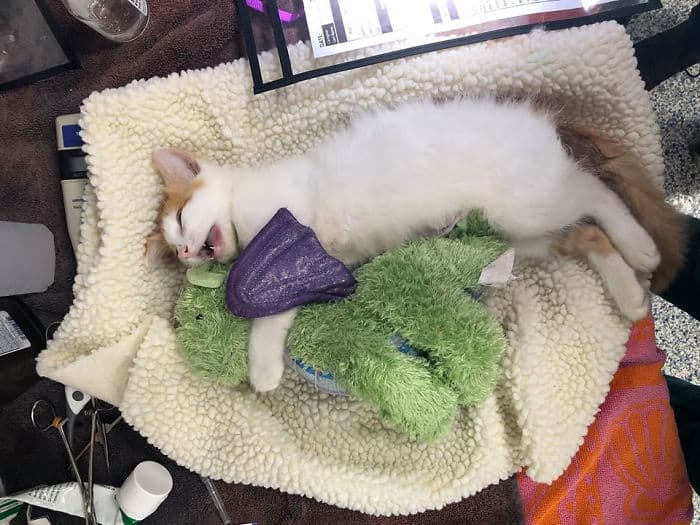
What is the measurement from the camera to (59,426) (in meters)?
1.11

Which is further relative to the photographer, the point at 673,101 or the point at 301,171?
the point at 673,101

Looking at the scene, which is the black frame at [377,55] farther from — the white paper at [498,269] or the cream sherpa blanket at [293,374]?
the white paper at [498,269]

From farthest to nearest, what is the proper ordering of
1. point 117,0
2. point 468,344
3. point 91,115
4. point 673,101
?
point 673,101
point 117,0
point 91,115
point 468,344

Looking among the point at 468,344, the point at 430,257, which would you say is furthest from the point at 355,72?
the point at 468,344

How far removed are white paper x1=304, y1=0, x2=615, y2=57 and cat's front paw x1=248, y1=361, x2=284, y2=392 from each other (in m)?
0.66

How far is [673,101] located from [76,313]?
4.85ft

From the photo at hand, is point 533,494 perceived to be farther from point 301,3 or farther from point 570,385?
point 301,3

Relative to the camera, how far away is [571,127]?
42.0 inches

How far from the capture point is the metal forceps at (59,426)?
106 cm

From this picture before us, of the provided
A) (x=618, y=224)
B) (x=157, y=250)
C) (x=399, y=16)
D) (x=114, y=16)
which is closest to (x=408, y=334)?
(x=618, y=224)

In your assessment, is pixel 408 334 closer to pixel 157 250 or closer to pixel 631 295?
pixel 631 295

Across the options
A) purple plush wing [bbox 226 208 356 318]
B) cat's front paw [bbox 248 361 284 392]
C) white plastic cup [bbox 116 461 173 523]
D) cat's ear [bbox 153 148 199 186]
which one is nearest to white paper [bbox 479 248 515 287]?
purple plush wing [bbox 226 208 356 318]

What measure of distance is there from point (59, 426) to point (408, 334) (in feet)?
2.58

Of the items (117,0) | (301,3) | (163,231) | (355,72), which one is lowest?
(163,231)
